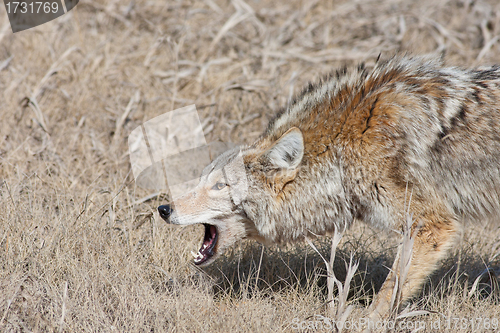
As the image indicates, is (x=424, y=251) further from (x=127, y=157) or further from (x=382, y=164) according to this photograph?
(x=127, y=157)

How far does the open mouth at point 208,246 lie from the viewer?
3.88 m

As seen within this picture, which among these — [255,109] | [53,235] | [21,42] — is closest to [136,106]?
[255,109]

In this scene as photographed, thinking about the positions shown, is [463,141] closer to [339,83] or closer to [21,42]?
[339,83]

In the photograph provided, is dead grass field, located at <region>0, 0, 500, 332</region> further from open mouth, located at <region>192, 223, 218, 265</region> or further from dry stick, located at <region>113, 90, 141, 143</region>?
open mouth, located at <region>192, 223, 218, 265</region>

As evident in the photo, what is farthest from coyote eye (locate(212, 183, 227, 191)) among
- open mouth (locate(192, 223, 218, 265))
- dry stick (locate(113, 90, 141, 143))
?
dry stick (locate(113, 90, 141, 143))

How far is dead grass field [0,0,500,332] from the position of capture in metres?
3.53

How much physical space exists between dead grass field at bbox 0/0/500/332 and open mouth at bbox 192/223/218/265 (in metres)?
0.18
